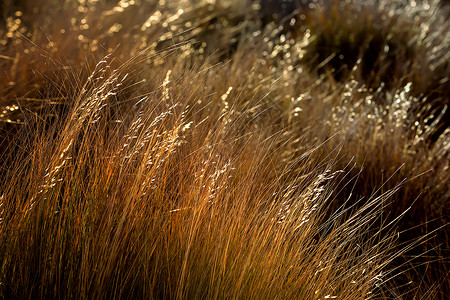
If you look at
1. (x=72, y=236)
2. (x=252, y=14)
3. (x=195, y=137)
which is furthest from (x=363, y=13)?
(x=72, y=236)

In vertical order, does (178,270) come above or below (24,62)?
below

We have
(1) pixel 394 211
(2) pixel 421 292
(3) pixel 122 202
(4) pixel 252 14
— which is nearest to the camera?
(3) pixel 122 202

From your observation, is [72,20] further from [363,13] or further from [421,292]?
[421,292]

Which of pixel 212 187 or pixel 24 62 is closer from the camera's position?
pixel 212 187

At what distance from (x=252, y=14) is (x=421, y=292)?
13.6ft

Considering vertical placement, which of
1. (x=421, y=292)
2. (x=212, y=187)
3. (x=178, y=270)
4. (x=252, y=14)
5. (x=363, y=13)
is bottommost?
(x=421, y=292)

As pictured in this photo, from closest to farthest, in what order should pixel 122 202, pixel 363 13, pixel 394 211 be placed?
pixel 122 202, pixel 394 211, pixel 363 13

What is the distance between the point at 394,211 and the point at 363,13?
309 cm

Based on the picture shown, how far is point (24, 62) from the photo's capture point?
3.11 meters

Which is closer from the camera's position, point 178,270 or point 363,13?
point 178,270

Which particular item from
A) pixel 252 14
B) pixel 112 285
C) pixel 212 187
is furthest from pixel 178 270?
pixel 252 14

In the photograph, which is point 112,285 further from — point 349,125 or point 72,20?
point 72,20

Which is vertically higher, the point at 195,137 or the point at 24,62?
A: the point at 24,62

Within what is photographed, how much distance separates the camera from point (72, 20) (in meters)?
4.31
